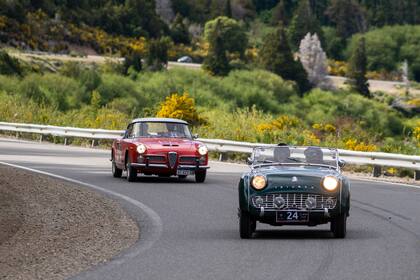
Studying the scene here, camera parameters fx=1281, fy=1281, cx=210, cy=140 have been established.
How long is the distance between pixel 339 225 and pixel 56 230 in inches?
145

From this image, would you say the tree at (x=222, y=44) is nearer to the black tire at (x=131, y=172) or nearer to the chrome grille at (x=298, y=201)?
the black tire at (x=131, y=172)

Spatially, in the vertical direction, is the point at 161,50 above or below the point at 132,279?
above

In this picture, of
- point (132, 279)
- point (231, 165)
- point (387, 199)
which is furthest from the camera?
point (231, 165)

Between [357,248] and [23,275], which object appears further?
[357,248]

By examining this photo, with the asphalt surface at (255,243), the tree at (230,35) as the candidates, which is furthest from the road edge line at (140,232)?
the tree at (230,35)

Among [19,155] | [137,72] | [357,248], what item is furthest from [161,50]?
[357,248]

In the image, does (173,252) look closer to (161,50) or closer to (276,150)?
(276,150)

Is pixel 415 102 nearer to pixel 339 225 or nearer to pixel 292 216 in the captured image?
pixel 339 225

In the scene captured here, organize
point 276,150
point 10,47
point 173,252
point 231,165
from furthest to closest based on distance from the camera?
point 10,47 < point 231,165 < point 276,150 < point 173,252

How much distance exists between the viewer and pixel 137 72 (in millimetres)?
132250

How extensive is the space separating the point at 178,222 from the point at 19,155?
18.0m

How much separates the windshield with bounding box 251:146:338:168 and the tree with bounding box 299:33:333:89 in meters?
150

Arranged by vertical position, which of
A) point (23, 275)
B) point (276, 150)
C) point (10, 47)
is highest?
point (10, 47)

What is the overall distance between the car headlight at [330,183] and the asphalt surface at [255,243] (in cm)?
62
